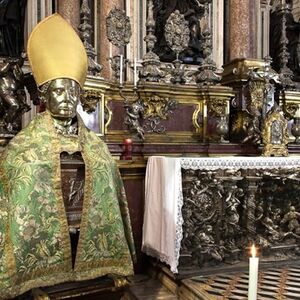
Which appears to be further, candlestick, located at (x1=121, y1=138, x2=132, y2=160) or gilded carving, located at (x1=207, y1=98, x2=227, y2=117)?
gilded carving, located at (x1=207, y1=98, x2=227, y2=117)

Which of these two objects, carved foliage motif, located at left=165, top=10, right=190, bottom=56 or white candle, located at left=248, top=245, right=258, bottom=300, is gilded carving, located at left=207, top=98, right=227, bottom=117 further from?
white candle, located at left=248, top=245, right=258, bottom=300

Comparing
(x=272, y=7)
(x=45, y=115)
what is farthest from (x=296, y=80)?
(x=45, y=115)

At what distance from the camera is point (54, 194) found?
2.87 m

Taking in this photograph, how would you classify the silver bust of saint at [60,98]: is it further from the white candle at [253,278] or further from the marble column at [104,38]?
the marble column at [104,38]

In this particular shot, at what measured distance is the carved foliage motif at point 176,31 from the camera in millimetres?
5070

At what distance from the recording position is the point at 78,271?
290cm

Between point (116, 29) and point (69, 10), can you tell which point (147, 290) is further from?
point (69, 10)

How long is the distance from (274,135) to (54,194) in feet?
9.30

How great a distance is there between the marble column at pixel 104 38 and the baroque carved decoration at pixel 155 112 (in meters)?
1.21

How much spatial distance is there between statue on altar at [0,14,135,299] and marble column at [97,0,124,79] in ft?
8.93

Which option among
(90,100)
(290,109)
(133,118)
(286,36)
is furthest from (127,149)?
(286,36)

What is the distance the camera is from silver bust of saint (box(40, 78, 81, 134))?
2992 millimetres

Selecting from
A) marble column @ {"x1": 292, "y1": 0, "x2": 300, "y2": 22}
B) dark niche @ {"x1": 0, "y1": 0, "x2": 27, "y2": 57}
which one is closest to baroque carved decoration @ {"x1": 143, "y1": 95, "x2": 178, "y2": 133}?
dark niche @ {"x1": 0, "y1": 0, "x2": 27, "y2": 57}

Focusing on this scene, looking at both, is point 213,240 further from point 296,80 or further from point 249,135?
point 296,80
